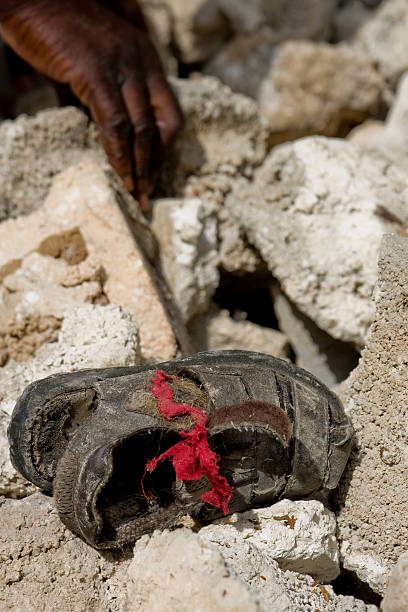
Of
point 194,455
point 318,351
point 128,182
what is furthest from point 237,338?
point 194,455

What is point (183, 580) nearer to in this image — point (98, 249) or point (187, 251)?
point (98, 249)

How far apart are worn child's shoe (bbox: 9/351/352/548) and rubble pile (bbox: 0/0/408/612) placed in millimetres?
79

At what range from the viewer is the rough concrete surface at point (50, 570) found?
3.89 ft

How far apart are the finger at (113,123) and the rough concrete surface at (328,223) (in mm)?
385

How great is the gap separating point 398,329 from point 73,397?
0.68 metres

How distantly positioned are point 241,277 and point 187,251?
320 mm

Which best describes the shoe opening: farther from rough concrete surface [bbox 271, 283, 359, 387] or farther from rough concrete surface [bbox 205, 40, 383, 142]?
rough concrete surface [bbox 205, 40, 383, 142]

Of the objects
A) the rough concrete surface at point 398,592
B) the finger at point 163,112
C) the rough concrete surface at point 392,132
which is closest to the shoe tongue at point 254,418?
the rough concrete surface at point 398,592

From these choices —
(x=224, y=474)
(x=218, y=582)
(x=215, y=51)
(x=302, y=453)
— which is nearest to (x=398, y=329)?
(x=302, y=453)

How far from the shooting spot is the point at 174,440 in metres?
1.25

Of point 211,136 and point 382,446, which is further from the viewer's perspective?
point 211,136

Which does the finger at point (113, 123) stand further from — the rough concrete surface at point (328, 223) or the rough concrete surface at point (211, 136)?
the rough concrete surface at point (328, 223)

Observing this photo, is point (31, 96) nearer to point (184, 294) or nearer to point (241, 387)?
point (184, 294)

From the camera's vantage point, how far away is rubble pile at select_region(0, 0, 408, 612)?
1.21 metres
